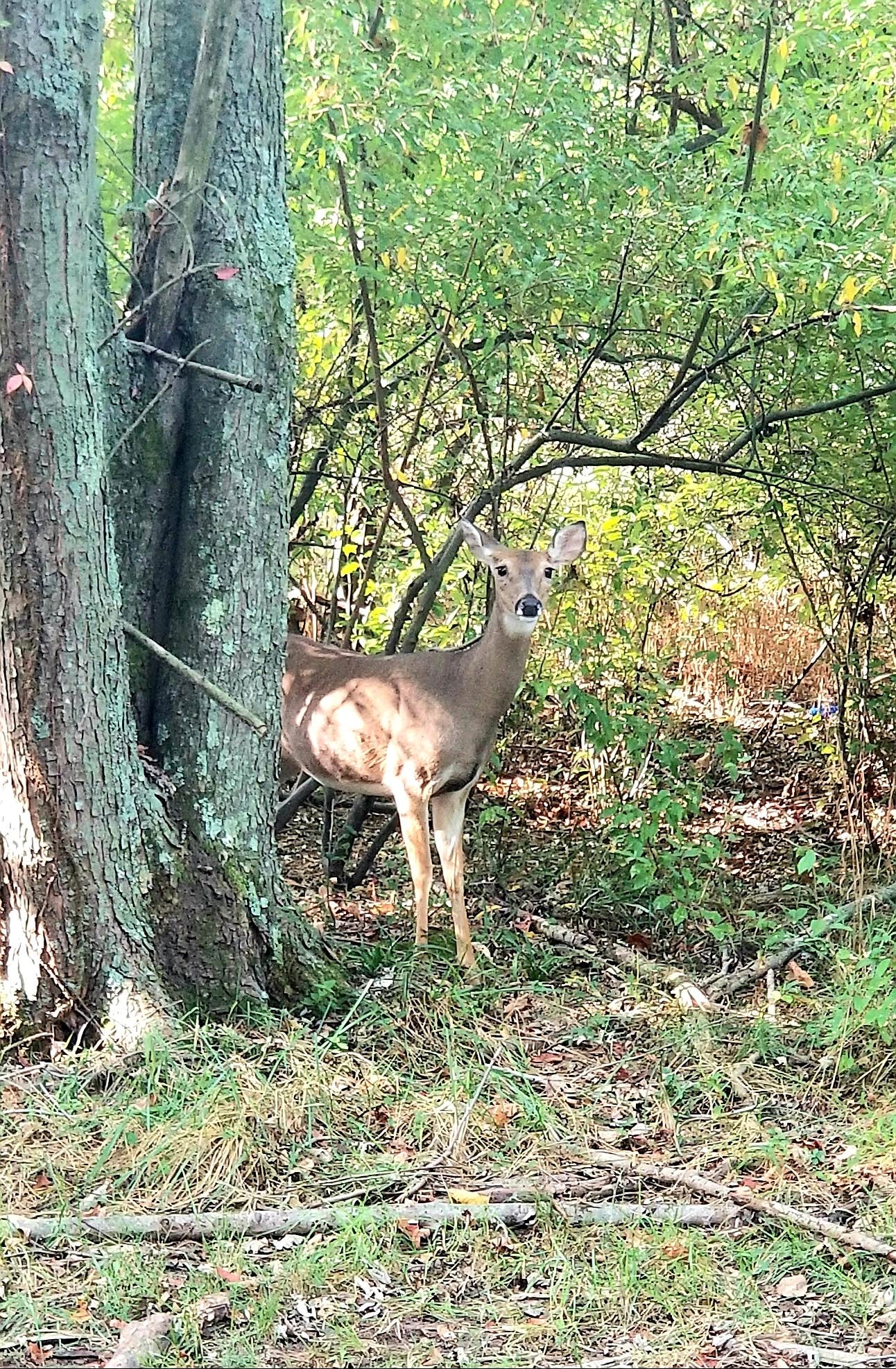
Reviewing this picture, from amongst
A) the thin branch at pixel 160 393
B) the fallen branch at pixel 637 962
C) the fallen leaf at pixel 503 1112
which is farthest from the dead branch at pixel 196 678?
the fallen branch at pixel 637 962

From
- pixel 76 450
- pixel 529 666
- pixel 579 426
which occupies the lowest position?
pixel 529 666

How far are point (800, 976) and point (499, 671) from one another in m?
1.81

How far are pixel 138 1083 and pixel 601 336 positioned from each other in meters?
3.71

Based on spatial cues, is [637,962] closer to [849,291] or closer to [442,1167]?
[442,1167]

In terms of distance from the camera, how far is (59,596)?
4.19m

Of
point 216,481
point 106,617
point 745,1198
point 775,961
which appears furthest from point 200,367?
point 775,961

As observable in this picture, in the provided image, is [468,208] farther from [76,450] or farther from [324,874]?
[324,874]

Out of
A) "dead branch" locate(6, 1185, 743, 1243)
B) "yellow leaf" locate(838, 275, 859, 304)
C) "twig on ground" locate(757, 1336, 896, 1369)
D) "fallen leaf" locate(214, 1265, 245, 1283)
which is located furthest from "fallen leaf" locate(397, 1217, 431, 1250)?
"yellow leaf" locate(838, 275, 859, 304)

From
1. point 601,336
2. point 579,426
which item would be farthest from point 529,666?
point 601,336

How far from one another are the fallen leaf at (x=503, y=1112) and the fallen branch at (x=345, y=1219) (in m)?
0.47

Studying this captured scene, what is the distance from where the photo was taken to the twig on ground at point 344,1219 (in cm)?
362

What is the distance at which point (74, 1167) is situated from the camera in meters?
3.90

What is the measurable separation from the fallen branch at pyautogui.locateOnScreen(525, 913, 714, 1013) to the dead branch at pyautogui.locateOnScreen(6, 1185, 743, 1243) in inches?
59.4

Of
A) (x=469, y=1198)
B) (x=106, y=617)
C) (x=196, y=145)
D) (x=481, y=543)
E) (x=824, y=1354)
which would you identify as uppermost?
(x=196, y=145)
